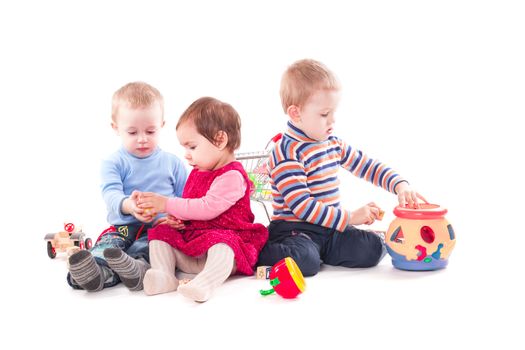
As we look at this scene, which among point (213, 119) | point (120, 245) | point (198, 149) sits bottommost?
point (120, 245)

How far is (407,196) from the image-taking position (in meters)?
3.26

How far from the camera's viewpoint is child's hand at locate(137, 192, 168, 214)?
303 cm

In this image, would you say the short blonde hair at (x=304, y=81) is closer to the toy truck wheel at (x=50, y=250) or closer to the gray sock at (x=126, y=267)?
the gray sock at (x=126, y=267)

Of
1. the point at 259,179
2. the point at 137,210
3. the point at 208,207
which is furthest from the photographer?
the point at 259,179

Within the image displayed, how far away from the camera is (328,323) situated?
2455mm

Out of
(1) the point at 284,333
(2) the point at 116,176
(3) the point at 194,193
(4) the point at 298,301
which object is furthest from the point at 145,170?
(1) the point at 284,333

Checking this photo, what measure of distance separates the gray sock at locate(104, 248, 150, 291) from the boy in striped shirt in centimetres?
55

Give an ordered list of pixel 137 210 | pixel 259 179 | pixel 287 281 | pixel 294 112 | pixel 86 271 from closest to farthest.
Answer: pixel 287 281 → pixel 86 271 → pixel 137 210 → pixel 294 112 → pixel 259 179

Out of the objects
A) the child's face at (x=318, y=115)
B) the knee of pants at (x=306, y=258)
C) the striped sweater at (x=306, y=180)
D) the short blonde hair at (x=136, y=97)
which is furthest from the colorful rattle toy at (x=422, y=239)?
the short blonde hair at (x=136, y=97)

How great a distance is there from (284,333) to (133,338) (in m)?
0.50

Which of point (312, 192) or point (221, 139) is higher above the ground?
point (221, 139)

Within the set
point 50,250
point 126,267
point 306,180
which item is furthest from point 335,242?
point 50,250

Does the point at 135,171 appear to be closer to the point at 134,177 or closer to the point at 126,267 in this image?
the point at 134,177

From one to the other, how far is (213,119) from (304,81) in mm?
451
